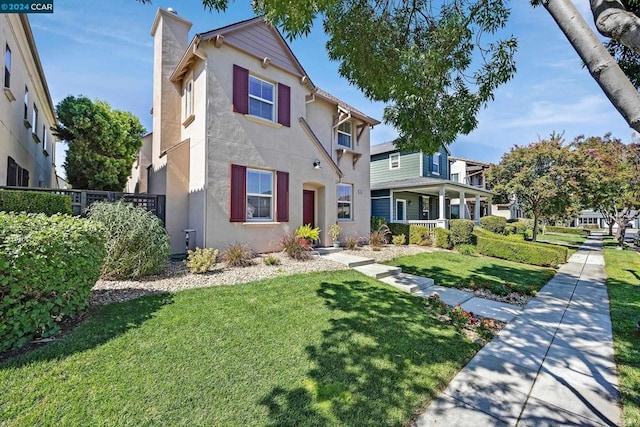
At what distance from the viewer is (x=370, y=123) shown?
566 inches

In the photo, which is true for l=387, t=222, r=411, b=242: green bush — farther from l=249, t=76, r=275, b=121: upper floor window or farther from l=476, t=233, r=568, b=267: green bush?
l=249, t=76, r=275, b=121: upper floor window

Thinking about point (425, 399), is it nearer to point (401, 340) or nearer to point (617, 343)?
point (401, 340)

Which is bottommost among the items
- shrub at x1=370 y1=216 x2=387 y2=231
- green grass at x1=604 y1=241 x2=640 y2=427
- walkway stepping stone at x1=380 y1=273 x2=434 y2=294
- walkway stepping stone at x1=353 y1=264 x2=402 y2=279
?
green grass at x1=604 y1=241 x2=640 y2=427

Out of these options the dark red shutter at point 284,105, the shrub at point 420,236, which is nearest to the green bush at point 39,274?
the dark red shutter at point 284,105

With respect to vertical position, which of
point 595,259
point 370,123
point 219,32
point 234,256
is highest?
point 219,32

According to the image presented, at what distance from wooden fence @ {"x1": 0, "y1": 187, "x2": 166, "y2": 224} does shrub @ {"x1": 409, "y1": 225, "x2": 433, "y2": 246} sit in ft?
40.1

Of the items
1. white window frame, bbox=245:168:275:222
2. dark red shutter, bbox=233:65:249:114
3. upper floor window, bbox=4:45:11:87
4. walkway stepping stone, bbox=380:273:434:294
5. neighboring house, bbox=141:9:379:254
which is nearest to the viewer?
walkway stepping stone, bbox=380:273:434:294

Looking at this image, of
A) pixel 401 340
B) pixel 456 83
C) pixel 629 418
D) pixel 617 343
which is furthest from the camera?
pixel 456 83

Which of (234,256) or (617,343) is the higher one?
(234,256)

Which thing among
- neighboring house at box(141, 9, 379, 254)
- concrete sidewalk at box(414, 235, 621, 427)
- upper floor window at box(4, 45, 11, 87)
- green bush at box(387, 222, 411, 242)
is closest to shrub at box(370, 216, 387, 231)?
green bush at box(387, 222, 411, 242)

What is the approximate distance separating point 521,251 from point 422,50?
434 inches

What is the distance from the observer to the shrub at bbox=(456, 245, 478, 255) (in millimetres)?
13148

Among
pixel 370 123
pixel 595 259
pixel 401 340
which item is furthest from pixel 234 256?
pixel 595 259

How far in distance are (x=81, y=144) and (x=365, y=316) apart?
12239mm
